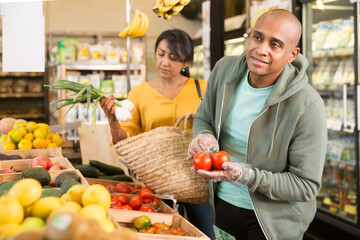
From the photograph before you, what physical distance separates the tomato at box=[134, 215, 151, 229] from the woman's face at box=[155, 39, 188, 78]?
1.00 meters

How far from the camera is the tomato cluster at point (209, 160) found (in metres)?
1.86

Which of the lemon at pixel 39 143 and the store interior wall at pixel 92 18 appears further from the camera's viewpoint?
the store interior wall at pixel 92 18

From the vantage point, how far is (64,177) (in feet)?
6.17

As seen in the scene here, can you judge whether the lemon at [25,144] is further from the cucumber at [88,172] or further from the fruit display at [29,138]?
the cucumber at [88,172]

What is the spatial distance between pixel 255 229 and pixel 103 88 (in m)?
5.15

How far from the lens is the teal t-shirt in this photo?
200 centimetres

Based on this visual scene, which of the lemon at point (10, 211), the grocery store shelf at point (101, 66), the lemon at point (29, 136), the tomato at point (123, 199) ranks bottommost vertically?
the tomato at point (123, 199)

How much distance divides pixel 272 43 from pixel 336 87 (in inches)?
109

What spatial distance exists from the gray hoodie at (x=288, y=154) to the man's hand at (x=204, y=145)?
0.17 metres

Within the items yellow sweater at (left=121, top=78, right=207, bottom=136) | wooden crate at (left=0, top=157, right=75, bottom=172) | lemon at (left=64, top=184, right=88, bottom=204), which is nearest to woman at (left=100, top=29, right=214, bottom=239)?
yellow sweater at (left=121, top=78, right=207, bottom=136)

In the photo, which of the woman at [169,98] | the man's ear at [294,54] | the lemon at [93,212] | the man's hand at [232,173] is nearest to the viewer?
the lemon at [93,212]

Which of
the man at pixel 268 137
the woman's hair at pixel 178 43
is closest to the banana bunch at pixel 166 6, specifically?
the woman's hair at pixel 178 43

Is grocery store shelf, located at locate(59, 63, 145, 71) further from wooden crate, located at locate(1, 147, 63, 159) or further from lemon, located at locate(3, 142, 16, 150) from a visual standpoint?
wooden crate, located at locate(1, 147, 63, 159)

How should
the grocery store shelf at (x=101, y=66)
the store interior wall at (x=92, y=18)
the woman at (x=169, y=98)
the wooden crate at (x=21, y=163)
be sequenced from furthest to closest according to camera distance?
1. the store interior wall at (x=92, y=18)
2. the grocery store shelf at (x=101, y=66)
3. the woman at (x=169, y=98)
4. the wooden crate at (x=21, y=163)
